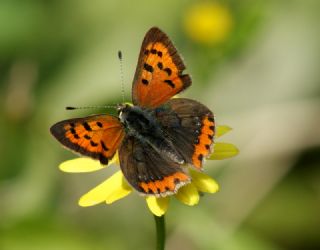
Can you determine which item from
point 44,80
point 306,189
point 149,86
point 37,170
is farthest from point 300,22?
point 149,86

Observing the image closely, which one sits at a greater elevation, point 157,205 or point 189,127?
point 189,127

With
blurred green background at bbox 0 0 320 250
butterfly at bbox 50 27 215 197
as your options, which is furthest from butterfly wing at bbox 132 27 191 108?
blurred green background at bbox 0 0 320 250

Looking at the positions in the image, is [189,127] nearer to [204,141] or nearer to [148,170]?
[204,141]

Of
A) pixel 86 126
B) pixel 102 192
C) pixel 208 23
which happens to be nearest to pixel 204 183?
pixel 102 192

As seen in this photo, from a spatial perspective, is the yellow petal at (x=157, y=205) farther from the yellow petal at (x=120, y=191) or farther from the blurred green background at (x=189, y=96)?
the blurred green background at (x=189, y=96)

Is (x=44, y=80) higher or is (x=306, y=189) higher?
(x=44, y=80)

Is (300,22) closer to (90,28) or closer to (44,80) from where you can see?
(90,28)

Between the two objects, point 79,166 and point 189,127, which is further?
point 79,166
